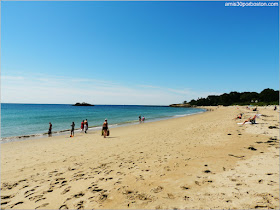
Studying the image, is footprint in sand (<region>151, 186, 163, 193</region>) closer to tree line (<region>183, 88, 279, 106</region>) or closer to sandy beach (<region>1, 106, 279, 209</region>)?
sandy beach (<region>1, 106, 279, 209</region>)

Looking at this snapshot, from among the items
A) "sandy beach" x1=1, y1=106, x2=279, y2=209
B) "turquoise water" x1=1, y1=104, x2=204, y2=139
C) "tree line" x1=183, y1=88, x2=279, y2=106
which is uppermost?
"tree line" x1=183, y1=88, x2=279, y2=106

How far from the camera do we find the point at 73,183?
5918 mm

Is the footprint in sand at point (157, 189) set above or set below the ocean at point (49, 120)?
above

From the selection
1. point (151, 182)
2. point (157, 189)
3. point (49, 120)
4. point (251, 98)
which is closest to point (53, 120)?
point (49, 120)

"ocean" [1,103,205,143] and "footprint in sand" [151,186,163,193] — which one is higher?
"footprint in sand" [151,186,163,193]

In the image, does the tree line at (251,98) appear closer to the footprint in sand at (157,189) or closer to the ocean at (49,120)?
the ocean at (49,120)

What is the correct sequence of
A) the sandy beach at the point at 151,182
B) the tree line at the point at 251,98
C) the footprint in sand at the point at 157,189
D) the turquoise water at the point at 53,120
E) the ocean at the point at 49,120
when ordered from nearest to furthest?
the sandy beach at the point at 151,182 < the footprint in sand at the point at 157,189 < the ocean at the point at 49,120 < the turquoise water at the point at 53,120 < the tree line at the point at 251,98

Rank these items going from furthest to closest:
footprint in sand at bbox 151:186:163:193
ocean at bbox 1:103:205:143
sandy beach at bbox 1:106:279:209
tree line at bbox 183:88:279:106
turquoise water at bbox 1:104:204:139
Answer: tree line at bbox 183:88:279:106 → turquoise water at bbox 1:104:204:139 → ocean at bbox 1:103:205:143 → footprint in sand at bbox 151:186:163:193 → sandy beach at bbox 1:106:279:209

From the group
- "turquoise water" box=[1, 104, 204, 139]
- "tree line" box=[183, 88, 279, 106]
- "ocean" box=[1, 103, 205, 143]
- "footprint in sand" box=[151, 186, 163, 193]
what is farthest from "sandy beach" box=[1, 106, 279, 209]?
"tree line" box=[183, 88, 279, 106]

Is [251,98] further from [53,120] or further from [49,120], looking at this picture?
[49,120]

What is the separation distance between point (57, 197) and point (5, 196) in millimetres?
2116

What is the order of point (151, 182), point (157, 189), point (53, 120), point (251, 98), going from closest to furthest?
point (157, 189), point (151, 182), point (53, 120), point (251, 98)

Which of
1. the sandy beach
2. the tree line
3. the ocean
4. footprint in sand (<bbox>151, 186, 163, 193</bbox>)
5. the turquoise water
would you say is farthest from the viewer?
the tree line

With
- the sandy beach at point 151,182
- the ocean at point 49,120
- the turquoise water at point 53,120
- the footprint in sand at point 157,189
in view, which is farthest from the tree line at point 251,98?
the footprint in sand at point 157,189
